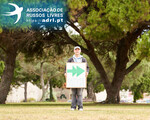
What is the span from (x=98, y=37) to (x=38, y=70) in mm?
25684

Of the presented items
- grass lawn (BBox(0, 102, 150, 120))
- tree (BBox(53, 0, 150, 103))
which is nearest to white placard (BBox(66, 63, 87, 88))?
grass lawn (BBox(0, 102, 150, 120))

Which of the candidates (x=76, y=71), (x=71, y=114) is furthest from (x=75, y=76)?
(x=71, y=114)

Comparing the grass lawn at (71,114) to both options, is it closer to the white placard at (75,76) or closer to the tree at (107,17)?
the white placard at (75,76)

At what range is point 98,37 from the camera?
1736 cm

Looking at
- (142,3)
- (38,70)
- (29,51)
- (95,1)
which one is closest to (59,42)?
(29,51)

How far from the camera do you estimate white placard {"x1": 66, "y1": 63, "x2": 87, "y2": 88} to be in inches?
398

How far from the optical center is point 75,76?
401 inches

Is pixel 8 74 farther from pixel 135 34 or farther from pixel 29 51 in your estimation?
pixel 135 34

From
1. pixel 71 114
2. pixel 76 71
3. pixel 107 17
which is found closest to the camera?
pixel 71 114

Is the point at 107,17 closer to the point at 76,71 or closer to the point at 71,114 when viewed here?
the point at 76,71

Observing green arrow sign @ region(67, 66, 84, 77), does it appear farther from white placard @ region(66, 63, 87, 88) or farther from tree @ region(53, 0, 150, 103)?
tree @ region(53, 0, 150, 103)

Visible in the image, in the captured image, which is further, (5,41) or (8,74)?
(8,74)

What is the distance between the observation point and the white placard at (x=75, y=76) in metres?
10.1

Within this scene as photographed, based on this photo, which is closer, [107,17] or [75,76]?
[75,76]
